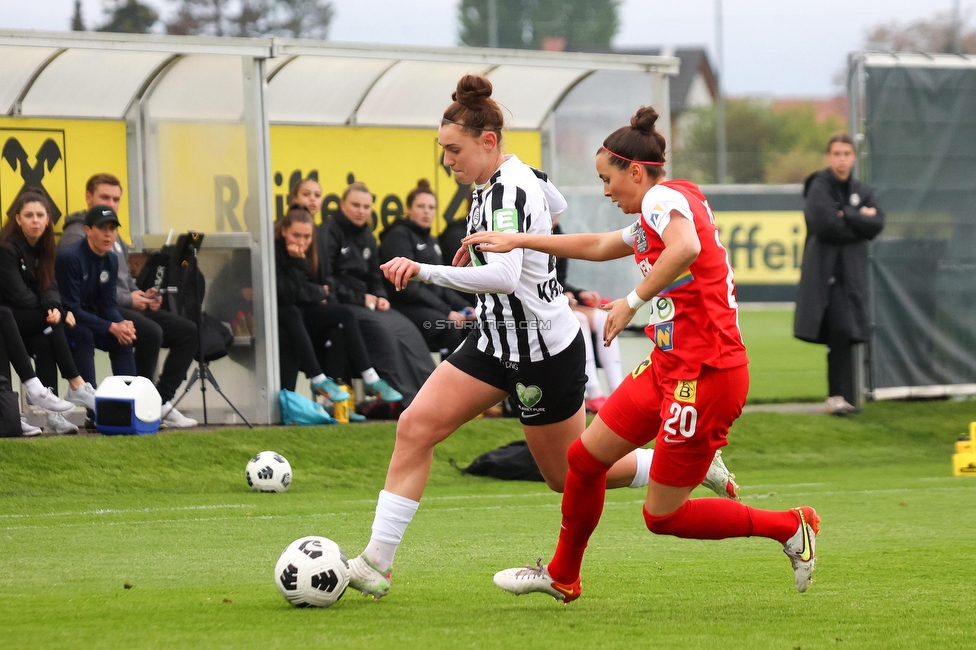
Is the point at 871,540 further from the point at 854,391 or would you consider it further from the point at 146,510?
the point at 854,391

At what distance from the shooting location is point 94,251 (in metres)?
10.6

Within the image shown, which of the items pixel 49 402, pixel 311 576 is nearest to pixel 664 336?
pixel 311 576

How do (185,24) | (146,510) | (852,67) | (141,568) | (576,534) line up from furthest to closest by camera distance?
(185,24), (852,67), (146,510), (141,568), (576,534)

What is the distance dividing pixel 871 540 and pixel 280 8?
41.9 metres

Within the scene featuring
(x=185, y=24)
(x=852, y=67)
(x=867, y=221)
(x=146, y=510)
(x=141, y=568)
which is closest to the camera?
(x=141, y=568)

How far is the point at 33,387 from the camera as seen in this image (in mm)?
10180

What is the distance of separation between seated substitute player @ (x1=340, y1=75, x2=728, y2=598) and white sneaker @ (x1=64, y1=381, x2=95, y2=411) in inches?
226

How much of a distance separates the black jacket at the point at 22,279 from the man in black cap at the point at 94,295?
171 millimetres

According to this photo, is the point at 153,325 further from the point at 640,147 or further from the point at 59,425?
the point at 640,147

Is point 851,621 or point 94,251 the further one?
point 94,251

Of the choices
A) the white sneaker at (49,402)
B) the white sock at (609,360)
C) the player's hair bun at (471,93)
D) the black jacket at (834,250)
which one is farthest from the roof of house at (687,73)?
the player's hair bun at (471,93)

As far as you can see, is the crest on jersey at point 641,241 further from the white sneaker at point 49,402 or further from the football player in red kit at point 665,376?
the white sneaker at point 49,402

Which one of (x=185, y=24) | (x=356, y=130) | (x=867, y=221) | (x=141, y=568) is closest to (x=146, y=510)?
(x=141, y=568)

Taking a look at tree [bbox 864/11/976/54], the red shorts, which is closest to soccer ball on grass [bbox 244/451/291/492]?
the red shorts
